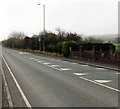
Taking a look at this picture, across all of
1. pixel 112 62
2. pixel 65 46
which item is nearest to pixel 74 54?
pixel 65 46

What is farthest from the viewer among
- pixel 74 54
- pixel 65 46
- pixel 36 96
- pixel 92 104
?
pixel 65 46

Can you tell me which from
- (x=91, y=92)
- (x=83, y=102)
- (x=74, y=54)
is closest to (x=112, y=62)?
(x=74, y=54)

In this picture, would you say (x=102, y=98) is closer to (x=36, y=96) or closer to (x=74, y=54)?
(x=36, y=96)

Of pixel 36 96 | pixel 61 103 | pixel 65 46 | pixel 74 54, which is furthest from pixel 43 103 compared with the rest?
pixel 65 46

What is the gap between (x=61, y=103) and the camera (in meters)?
7.00

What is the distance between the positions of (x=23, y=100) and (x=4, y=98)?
65 centimetres

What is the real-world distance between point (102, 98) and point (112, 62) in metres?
14.3

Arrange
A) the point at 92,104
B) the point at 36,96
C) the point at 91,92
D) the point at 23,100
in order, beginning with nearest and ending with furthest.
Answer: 1. the point at 92,104
2. the point at 23,100
3. the point at 36,96
4. the point at 91,92

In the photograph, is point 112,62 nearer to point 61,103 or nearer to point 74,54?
point 74,54

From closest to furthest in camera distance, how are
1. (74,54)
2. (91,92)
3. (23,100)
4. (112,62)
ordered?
(23,100), (91,92), (112,62), (74,54)

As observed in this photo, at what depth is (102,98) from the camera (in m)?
7.61

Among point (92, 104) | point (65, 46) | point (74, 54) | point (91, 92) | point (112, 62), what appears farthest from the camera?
point (65, 46)

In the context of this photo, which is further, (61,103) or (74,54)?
(74,54)

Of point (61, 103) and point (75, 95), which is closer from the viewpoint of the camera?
point (61, 103)
